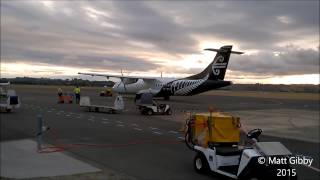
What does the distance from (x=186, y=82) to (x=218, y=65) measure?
460 cm

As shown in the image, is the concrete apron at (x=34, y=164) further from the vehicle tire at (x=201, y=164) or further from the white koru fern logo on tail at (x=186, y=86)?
the white koru fern logo on tail at (x=186, y=86)

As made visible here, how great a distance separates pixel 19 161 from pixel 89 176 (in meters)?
2.21

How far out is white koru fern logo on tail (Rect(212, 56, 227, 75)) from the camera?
4512 centimetres

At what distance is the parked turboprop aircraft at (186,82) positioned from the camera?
45375 mm

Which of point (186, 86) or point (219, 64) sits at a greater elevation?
point (219, 64)

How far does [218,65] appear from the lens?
45.5 m

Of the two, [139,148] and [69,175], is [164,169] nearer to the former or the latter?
[69,175]

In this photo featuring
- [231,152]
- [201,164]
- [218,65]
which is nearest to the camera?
[231,152]

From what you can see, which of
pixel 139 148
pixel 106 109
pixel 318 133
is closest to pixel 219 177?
pixel 139 148

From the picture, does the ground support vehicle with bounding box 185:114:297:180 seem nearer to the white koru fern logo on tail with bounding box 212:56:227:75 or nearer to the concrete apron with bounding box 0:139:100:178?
the concrete apron with bounding box 0:139:100:178

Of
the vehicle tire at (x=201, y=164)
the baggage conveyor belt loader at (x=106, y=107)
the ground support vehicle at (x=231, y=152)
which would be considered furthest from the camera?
the baggage conveyor belt loader at (x=106, y=107)

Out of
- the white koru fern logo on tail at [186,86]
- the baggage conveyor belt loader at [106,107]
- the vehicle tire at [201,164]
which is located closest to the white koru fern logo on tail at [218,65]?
the white koru fern logo on tail at [186,86]

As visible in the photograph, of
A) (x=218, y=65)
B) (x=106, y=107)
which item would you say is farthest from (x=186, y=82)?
(x=106, y=107)

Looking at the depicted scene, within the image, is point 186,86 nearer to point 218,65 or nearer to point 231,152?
point 218,65
